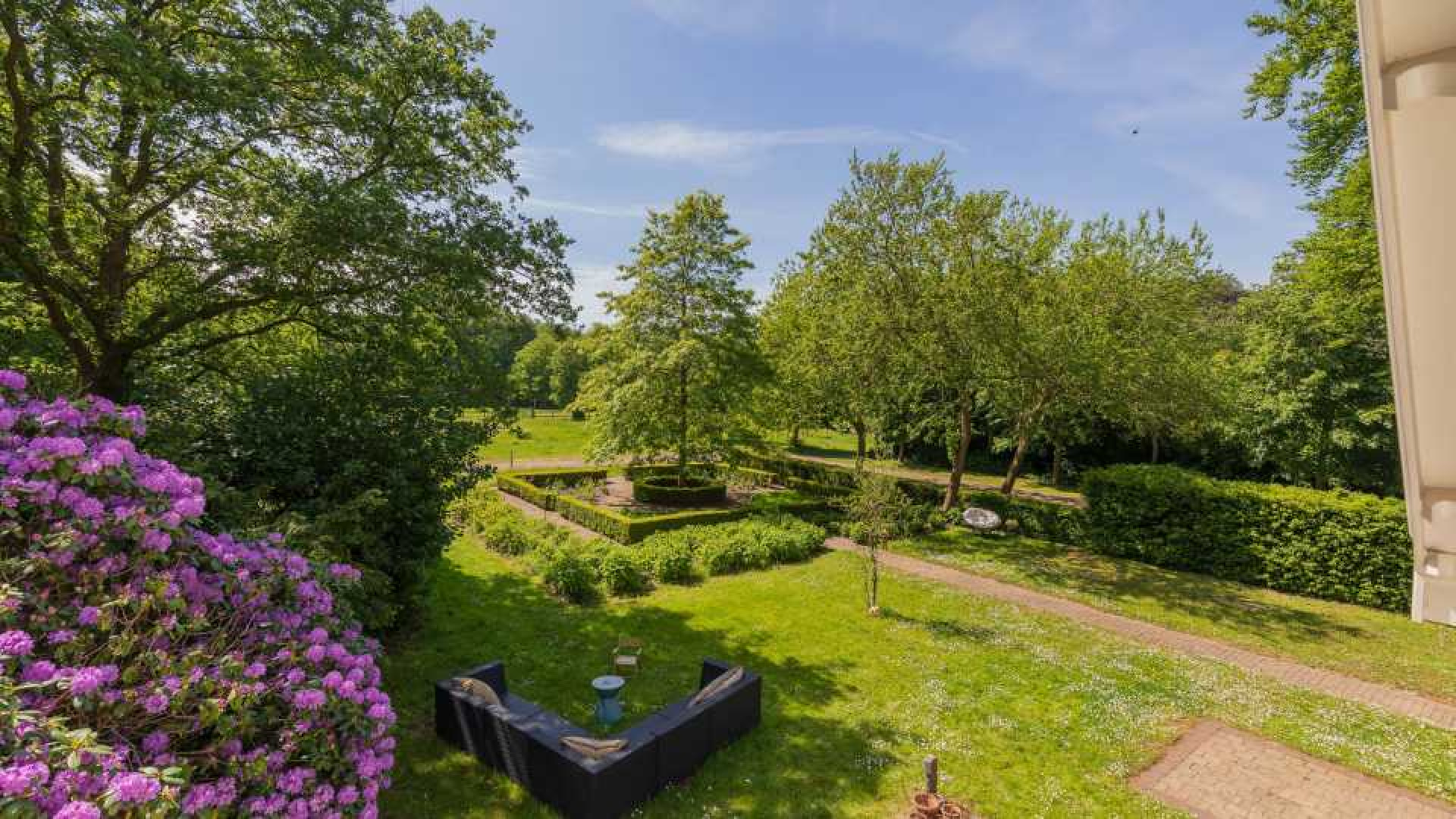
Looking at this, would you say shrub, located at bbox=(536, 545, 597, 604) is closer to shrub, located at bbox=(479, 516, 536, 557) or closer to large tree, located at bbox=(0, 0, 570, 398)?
shrub, located at bbox=(479, 516, 536, 557)

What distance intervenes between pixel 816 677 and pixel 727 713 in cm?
264

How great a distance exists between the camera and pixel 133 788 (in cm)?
271

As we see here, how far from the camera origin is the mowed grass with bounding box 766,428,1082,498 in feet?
105

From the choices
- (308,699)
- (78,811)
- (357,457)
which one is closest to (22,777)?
(78,811)

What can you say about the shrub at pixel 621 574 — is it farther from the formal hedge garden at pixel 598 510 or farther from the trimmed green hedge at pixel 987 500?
the trimmed green hedge at pixel 987 500

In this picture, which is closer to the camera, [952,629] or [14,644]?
[14,644]

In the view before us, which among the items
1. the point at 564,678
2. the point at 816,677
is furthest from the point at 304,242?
the point at 816,677

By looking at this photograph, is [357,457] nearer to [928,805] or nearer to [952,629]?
[928,805]

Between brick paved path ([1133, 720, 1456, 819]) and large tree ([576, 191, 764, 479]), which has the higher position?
large tree ([576, 191, 764, 479])

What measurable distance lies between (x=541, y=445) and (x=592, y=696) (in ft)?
107

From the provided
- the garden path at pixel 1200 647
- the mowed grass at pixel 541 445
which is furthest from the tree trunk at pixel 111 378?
the mowed grass at pixel 541 445

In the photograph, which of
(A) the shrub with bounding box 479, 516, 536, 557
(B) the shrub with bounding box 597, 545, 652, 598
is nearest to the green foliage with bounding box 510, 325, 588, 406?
(A) the shrub with bounding box 479, 516, 536, 557

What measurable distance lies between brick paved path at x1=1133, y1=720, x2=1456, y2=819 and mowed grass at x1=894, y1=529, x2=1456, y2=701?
4.37 m

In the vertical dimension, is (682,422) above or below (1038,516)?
above
